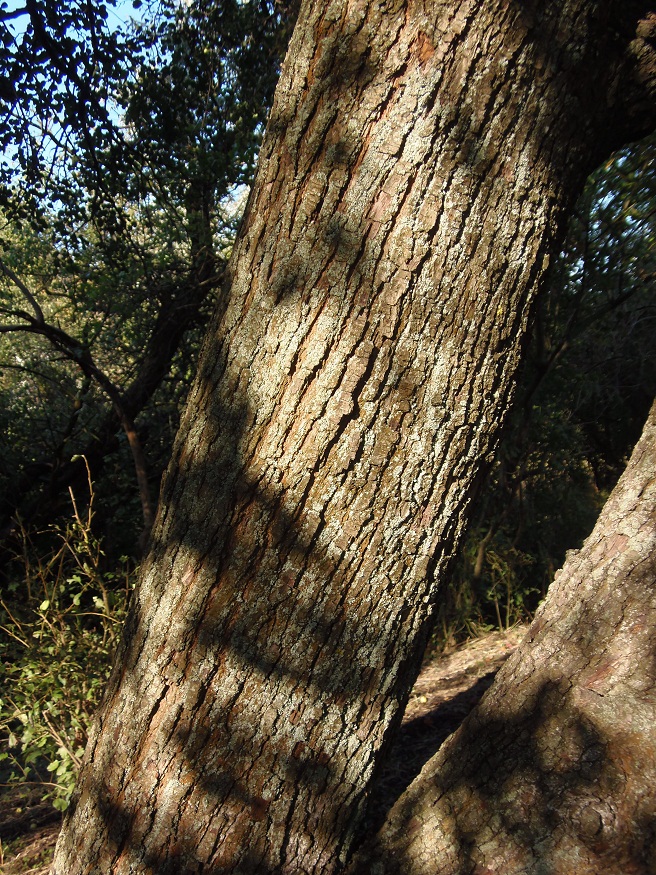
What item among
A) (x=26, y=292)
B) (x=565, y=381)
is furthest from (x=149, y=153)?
(x=565, y=381)

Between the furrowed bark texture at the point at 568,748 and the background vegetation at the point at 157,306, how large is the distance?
2.01 metres

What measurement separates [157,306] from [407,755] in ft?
17.7

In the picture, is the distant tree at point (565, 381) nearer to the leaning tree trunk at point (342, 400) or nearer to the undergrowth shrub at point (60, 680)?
the undergrowth shrub at point (60, 680)

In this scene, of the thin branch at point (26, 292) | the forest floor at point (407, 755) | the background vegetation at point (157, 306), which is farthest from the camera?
the background vegetation at point (157, 306)

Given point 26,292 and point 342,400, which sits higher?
point 26,292

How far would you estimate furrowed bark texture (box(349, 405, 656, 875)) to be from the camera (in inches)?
57.2

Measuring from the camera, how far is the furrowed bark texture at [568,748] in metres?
1.45

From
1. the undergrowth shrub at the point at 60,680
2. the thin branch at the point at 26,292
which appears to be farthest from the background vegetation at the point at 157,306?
the thin branch at the point at 26,292

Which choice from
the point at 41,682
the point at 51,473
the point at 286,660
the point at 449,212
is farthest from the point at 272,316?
the point at 51,473

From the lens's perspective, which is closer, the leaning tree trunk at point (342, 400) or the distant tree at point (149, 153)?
the leaning tree trunk at point (342, 400)

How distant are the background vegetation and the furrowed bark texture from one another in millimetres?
2015

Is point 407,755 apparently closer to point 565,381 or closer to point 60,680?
point 60,680

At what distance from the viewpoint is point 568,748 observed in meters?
1.54

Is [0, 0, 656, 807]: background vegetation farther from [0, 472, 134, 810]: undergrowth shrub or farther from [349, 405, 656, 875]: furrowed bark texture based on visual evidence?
[349, 405, 656, 875]: furrowed bark texture
